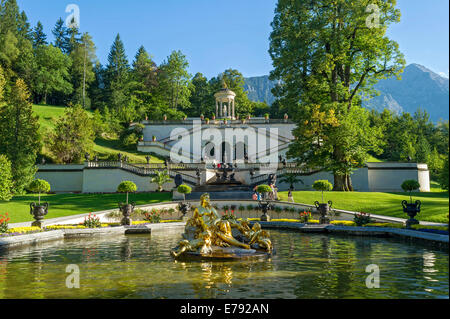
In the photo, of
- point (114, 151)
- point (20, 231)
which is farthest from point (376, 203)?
point (114, 151)

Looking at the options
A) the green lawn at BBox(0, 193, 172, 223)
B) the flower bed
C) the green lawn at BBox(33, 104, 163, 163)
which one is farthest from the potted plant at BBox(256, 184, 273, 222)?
the green lawn at BBox(33, 104, 163, 163)

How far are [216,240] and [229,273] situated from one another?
2.41 meters

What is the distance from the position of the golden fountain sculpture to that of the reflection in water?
421 millimetres

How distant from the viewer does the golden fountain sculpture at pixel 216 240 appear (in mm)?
11227

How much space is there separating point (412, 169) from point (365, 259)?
109 feet

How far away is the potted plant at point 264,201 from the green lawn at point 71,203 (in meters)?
9.37

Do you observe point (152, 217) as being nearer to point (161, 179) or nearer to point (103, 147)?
point (161, 179)

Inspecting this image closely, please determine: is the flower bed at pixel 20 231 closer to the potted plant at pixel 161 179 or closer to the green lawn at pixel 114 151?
the potted plant at pixel 161 179

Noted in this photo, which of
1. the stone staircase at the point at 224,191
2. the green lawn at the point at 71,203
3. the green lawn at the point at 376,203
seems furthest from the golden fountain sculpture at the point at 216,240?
the stone staircase at the point at 224,191

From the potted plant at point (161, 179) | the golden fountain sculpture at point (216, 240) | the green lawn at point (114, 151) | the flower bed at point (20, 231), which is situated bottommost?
the flower bed at point (20, 231)

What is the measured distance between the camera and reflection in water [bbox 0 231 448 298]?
7.40 metres

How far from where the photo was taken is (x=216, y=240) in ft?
38.6

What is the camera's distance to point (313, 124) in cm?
3141

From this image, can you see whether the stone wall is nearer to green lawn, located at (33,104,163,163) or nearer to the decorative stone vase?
green lawn, located at (33,104,163,163)
